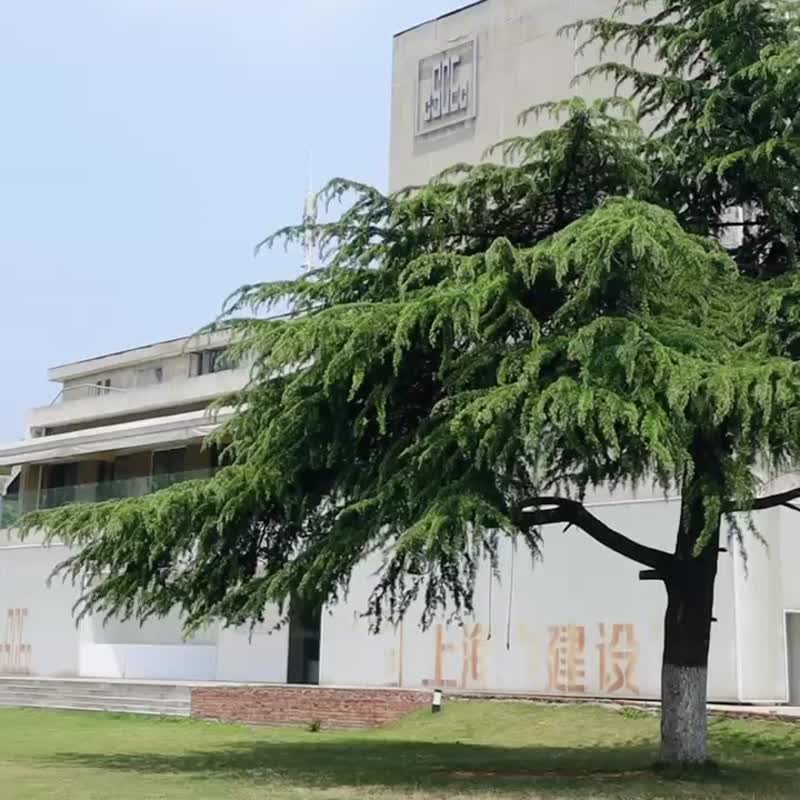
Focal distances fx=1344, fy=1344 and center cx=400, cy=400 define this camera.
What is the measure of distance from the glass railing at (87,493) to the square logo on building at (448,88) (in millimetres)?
10338

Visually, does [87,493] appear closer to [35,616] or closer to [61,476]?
[35,616]

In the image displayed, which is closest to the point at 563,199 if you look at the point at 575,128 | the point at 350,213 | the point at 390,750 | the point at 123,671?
the point at 575,128

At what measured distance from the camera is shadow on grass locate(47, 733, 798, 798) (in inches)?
544

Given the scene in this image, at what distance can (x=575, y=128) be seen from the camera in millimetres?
14125

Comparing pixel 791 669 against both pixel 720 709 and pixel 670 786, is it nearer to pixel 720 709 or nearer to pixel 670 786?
pixel 720 709

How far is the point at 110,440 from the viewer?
Result: 3581 centimetres

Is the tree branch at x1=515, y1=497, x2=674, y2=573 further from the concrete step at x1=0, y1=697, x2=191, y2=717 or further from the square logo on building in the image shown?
the square logo on building

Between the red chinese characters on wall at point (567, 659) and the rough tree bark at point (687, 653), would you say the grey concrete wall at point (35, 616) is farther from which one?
the rough tree bark at point (687, 653)

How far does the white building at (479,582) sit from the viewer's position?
74.2 feet

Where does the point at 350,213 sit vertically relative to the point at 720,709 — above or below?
above

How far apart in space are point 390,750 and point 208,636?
15427mm

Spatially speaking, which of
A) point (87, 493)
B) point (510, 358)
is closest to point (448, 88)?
point (87, 493)

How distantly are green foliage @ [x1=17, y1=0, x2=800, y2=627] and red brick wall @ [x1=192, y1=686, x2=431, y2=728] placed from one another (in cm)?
806

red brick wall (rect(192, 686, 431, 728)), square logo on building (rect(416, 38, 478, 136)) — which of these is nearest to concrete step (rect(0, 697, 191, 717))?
red brick wall (rect(192, 686, 431, 728))
